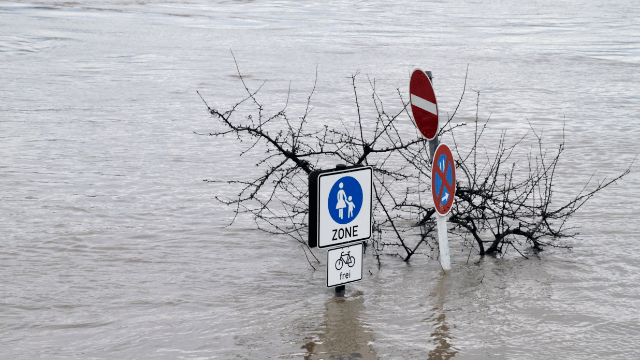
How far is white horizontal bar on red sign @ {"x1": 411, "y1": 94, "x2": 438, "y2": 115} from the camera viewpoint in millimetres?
5715

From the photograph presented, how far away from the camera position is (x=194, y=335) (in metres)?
5.43

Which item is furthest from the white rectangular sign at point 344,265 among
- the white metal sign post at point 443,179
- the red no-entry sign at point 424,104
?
the red no-entry sign at point 424,104

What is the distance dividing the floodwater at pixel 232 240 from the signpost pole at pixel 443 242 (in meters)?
0.14

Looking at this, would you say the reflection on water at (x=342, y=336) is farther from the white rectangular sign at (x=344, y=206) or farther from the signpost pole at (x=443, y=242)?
the signpost pole at (x=443, y=242)

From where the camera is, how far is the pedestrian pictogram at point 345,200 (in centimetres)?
521

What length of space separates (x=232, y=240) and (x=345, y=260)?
2.61 m

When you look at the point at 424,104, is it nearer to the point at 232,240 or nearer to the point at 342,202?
the point at 342,202

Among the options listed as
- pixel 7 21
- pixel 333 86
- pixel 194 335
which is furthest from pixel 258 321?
pixel 7 21

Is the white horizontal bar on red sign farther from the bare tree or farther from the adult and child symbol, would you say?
the adult and child symbol

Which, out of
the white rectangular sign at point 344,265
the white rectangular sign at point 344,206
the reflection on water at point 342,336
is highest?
the white rectangular sign at point 344,206

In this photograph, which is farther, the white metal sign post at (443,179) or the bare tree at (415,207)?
the bare tree at (415,207)

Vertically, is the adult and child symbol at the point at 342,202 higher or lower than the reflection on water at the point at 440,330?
higher

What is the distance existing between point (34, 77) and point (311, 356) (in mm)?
15995

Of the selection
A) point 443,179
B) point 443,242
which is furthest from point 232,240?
point 443,179
